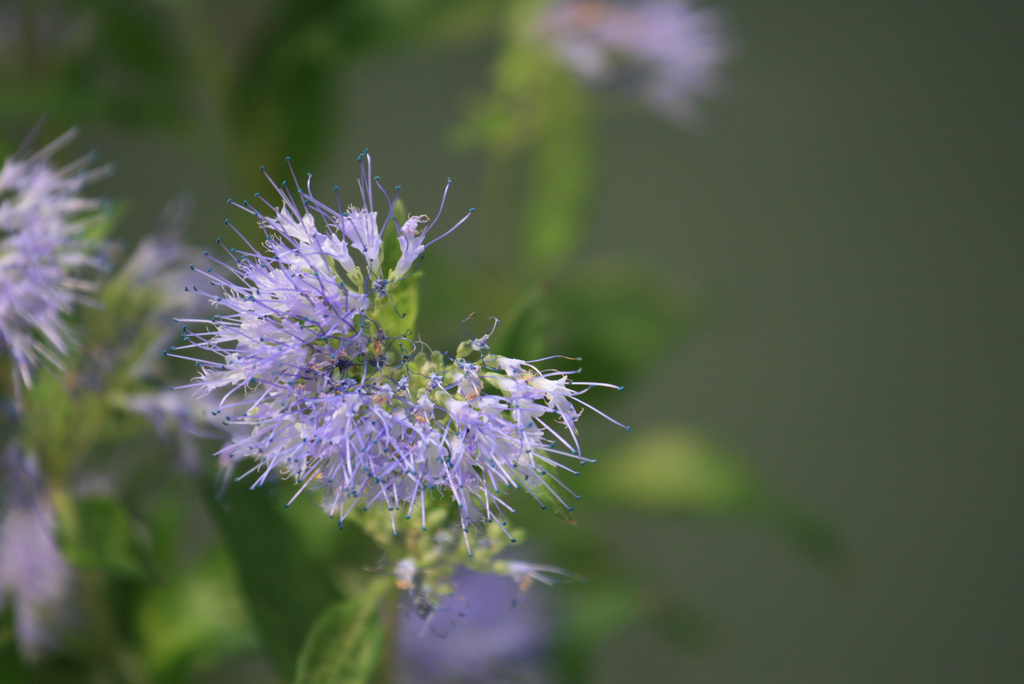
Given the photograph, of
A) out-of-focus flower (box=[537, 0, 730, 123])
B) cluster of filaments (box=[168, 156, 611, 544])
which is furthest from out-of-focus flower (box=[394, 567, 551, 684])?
out-of-focus flower (box=[537, 0, 730, 123])

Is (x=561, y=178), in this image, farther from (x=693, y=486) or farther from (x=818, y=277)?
(x=818, y=277)

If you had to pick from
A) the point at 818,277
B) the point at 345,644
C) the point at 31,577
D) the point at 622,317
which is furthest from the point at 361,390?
the point at 818,277

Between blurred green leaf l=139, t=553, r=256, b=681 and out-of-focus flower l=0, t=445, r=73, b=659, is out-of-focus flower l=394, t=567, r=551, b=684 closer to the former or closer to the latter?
blurred green leaf l=139, t=553, r=256, b=681

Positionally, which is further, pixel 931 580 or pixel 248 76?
pixel 931 580

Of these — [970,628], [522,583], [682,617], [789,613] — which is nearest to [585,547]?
[682,617]

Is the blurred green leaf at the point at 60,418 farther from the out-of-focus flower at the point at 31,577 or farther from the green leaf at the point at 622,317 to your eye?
the green leaf at the point at 622,317

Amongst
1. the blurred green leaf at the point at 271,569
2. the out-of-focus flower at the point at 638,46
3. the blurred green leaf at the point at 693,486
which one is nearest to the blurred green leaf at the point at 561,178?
the out-of-focus flower at the point at 638,46

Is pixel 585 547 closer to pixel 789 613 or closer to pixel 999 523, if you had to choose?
pixel 789 613
